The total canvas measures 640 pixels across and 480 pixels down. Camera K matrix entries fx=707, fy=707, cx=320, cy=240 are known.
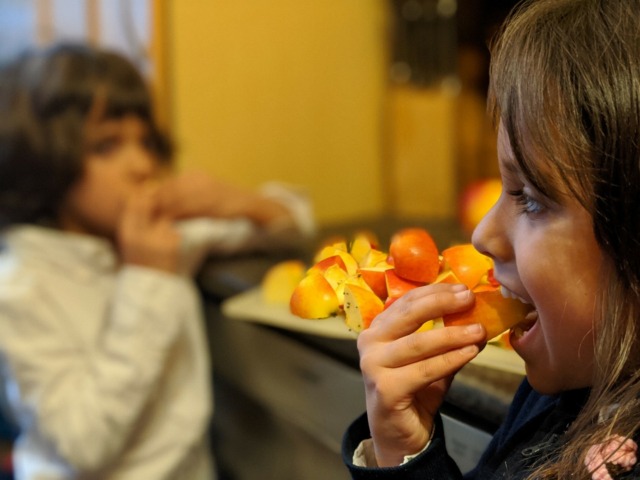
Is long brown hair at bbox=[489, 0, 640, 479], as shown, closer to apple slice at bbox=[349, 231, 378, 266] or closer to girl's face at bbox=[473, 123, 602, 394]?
girl's face at bbox=[473, 123, 602, 394]

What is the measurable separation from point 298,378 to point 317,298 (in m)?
0.47

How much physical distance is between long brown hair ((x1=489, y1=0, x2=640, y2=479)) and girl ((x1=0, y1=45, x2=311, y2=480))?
27.6 inches

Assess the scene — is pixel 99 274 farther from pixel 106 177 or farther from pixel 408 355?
pixel 408 355

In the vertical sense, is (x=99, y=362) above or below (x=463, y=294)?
below

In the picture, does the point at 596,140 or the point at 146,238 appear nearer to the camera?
the point at 596,140

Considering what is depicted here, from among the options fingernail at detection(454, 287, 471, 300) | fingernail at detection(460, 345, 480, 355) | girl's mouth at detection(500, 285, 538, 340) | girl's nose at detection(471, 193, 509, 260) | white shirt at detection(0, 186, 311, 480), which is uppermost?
girl's nose at detection(471, 193, 509, 260)

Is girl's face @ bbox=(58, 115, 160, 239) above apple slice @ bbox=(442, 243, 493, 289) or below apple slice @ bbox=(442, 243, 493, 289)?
below

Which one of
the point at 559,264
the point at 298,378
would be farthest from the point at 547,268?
the point at 298,378

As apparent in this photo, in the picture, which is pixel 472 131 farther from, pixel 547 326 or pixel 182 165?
pixel 547 326

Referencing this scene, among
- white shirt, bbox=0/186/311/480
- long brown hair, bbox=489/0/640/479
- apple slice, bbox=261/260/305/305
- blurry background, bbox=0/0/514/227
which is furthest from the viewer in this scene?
blurry background, bbox=0/0/514/227

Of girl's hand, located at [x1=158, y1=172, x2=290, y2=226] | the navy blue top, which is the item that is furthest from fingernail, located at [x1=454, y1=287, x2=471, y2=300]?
girl's hand, located at [x1=158, y1=172, x2=290, y2=226]

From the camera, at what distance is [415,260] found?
48 centimetres

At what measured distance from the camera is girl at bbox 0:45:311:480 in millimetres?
966

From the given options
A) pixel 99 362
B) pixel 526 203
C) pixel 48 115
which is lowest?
pixel 99 362
